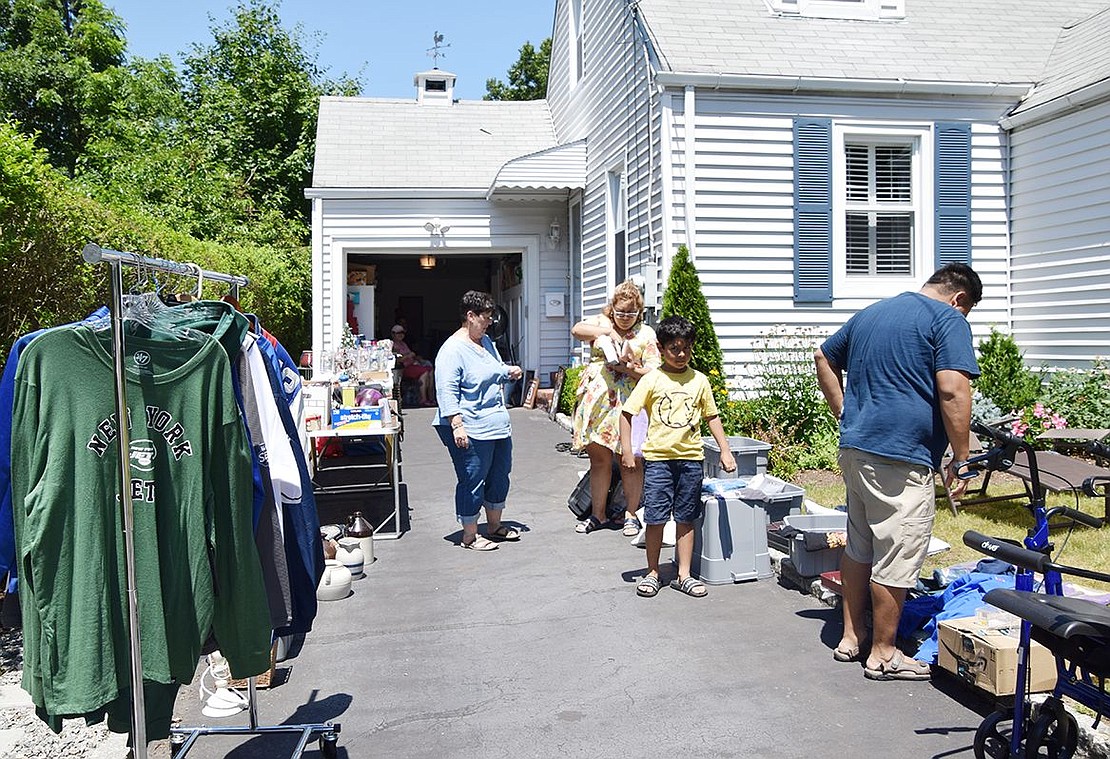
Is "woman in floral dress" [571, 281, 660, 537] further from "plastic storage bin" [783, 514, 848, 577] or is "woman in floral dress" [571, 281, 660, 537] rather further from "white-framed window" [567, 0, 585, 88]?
"white-framed window" [567, 0, 585, 88]

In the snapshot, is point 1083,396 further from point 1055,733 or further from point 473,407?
point 1055,733

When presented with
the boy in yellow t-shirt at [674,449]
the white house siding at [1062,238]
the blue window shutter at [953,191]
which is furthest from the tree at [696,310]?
the boy in yellow t-shirt at [674,449]

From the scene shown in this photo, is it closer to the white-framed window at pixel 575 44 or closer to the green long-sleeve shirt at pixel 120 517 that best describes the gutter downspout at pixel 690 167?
the white-framed window at pixel 575 44

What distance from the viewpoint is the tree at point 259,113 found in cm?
2747

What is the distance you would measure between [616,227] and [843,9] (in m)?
3.89

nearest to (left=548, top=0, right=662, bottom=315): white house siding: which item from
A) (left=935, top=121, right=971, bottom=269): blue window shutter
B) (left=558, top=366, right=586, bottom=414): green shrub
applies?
(left=558, top=366, right=586, bottom=414): green shrub

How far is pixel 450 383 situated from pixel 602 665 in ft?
9.12

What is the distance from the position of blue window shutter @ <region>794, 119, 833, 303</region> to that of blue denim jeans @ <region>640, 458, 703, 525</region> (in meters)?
5.05

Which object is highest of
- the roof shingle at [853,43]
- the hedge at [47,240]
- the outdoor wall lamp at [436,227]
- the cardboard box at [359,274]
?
the roof shingle at [853,43]

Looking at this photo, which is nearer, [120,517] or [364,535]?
[120,517]

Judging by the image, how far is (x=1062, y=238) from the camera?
10539 millimetres

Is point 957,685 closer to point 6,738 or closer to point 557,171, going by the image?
point 6,738

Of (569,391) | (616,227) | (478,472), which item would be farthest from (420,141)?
(478,472)

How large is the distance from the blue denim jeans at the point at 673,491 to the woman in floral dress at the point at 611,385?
4.97 ft
